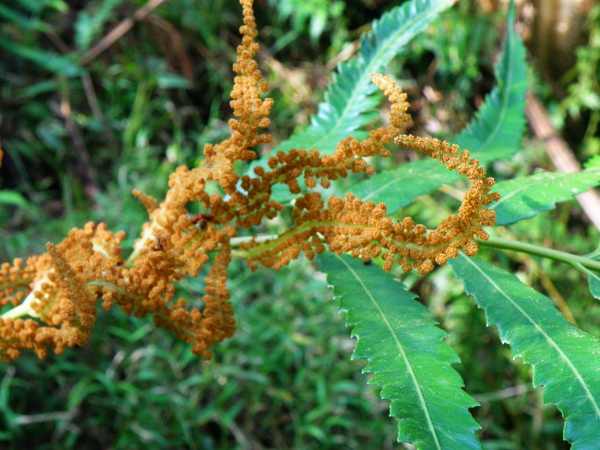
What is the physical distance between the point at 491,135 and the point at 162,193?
8.19 ft

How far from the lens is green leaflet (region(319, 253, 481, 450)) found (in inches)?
27.9

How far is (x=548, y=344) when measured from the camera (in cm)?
81

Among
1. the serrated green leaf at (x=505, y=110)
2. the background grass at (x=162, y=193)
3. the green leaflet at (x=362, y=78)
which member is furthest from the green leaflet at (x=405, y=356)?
the background grass at (x=162, y=193)

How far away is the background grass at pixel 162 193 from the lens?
8.88 ft

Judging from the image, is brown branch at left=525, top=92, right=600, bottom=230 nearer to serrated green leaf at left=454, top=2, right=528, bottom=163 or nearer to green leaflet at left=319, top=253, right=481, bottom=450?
serrated green leaf at left=454, top=2, right=528, bottom=163

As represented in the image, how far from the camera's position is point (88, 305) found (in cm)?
79

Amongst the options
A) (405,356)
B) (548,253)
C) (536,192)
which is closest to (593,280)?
(548,253)

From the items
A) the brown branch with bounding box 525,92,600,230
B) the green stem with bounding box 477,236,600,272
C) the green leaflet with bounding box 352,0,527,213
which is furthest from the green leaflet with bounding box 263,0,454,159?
the brown branch with bounding box 525,92,600,230

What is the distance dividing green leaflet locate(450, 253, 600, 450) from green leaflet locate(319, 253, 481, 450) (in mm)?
115

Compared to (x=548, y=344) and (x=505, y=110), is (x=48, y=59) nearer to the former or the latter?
(x=505, y=110)

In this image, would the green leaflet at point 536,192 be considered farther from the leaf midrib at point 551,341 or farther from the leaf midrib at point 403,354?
the leaf midrib at point 403,354

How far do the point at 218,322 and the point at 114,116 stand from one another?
10.4 ft

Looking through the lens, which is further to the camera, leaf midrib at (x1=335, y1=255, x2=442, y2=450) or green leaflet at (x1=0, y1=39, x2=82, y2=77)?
green leaflet at (x1=0, y1=39, x2=82, y2=77)

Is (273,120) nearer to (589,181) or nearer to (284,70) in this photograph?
(284,70)
